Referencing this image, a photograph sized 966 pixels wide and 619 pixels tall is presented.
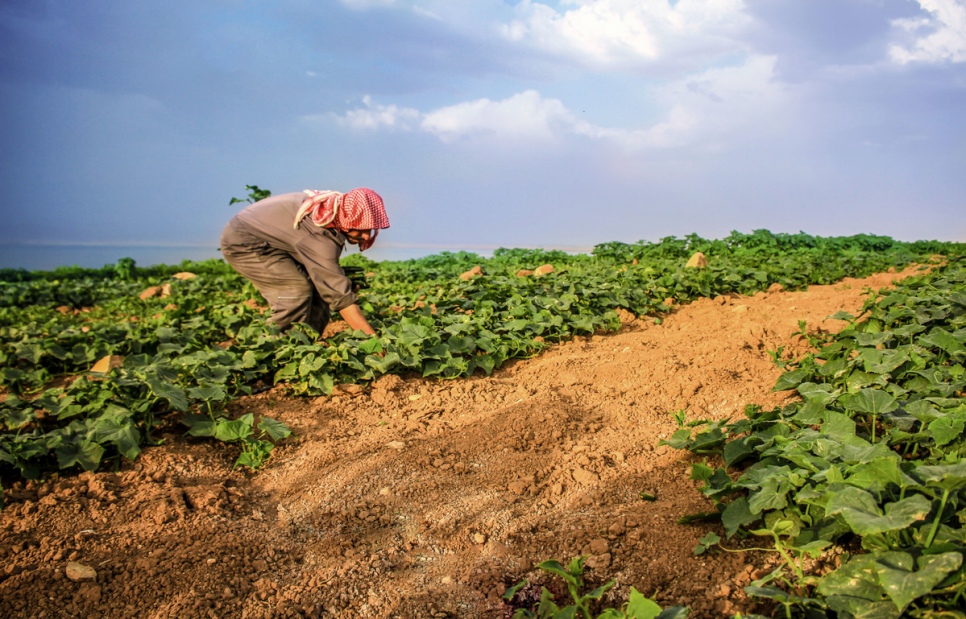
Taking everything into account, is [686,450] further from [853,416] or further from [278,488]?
[278,488]

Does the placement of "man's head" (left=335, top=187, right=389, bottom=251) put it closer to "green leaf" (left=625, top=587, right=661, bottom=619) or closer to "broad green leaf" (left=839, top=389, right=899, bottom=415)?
"broad green leaf" (left=839, top=389, right=899, bottom=415)

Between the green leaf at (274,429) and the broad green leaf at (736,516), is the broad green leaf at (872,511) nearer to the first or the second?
the broad green leaf at (736,516)

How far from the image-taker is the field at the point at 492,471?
204cm

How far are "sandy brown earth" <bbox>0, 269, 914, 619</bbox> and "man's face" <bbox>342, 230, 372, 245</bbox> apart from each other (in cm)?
134

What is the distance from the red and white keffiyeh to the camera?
4.83 m

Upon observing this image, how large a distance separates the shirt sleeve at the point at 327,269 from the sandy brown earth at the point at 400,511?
3.33ft

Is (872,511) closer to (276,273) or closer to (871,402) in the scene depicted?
(871,402)

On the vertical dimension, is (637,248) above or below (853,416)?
above

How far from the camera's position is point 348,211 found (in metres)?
4.85

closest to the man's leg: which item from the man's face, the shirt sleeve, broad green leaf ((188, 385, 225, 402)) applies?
the shirt sleeve

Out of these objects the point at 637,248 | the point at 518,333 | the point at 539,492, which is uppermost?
the point at 637,248

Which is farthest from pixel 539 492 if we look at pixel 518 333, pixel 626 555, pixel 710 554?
pixel 518 333

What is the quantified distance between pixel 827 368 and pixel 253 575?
2.80 m

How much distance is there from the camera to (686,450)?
3012 millimetres
